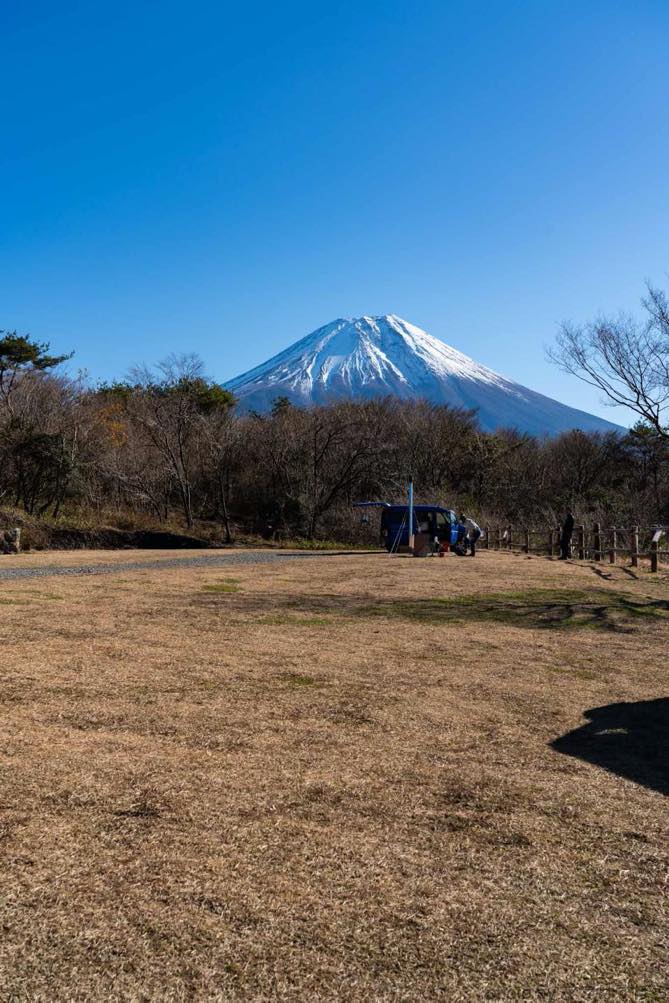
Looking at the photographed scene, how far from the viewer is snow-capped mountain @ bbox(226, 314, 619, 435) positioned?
123m

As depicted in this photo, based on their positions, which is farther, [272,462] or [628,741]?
[272,462]

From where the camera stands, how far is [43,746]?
355cm

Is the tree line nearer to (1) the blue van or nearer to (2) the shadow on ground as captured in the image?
(1) the blue van

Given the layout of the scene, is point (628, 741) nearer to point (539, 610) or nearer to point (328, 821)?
point (328, 821)

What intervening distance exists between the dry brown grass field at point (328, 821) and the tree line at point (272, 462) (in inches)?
856

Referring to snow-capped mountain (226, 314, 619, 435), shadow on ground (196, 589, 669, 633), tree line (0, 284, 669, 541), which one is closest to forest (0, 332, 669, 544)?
tree line (0, 284, 669, 541)

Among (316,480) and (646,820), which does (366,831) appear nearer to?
(646,820)

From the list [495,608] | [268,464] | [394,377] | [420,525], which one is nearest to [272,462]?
[268,464]

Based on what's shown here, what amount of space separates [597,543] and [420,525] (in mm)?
5790

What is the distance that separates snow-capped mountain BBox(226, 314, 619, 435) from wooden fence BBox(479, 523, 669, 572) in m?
83.7

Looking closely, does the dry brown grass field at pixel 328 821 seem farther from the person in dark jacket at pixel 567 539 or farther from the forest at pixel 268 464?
the forest at pixel 268 464

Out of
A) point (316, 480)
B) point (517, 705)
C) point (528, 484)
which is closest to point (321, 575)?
point (517, 705)

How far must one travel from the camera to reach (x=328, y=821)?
9.37 ft

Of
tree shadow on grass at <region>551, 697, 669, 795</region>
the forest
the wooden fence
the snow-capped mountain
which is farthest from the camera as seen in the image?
the snow-capped mountain
